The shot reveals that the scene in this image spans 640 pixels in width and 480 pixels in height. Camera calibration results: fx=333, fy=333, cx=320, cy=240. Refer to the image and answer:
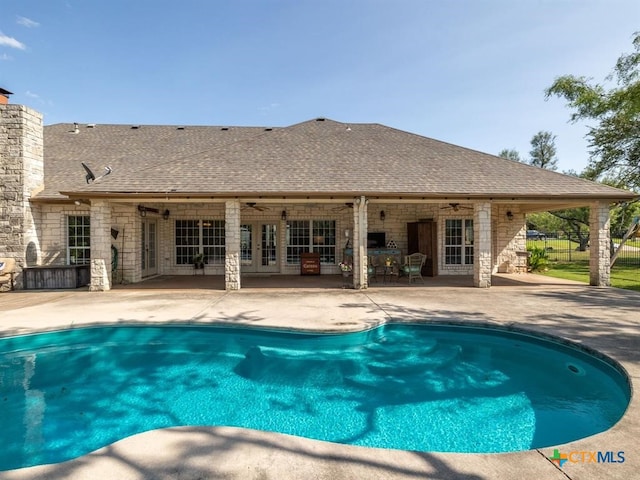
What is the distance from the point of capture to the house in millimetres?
10594

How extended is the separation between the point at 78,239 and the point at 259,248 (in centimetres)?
679

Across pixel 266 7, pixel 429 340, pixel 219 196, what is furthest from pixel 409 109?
pixel 429 340

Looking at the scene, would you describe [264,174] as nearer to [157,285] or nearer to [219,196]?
[219,196]

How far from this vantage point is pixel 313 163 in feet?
40.3

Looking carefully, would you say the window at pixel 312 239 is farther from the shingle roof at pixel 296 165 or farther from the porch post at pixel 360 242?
the porch post at pixel 360 242

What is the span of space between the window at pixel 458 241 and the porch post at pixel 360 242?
17.7 ft

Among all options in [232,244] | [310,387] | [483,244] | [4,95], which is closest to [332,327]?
[310,387]

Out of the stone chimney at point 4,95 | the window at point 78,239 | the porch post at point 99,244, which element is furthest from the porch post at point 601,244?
the stone chimney at point 4,95

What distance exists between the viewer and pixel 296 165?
39.5ft

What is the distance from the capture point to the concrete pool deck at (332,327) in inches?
94.3

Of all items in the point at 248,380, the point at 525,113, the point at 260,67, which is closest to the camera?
the point at 248,380

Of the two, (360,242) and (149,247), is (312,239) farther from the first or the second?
(149,247)

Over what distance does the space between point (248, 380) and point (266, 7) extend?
1132 centimetres

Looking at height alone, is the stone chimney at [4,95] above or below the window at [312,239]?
above
